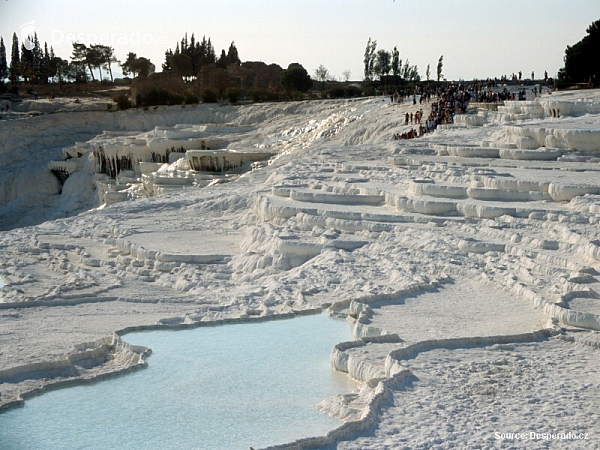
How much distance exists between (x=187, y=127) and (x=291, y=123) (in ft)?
10.7

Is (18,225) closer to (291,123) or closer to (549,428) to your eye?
(291,123)

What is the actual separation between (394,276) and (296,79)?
2535 cm

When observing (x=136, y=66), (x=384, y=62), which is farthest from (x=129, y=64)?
(x=384, y=62)

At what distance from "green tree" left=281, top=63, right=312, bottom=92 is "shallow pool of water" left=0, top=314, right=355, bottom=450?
26534 millimetres

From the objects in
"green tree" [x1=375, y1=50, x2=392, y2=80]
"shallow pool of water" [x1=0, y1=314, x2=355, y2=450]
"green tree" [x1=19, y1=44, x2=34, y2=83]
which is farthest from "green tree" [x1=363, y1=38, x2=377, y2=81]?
"shallow pool of water" [x1=0, y1=314, x2=355, y2=450]

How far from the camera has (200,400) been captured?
5.25 m

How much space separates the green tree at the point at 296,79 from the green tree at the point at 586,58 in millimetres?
11420

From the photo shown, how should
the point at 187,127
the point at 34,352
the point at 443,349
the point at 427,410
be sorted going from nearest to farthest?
the point at 427,410, the point at 443,349, the point at 34,352, the point at 187,127

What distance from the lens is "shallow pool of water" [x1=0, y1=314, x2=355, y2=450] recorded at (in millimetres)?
4750

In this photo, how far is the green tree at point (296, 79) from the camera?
3244cm

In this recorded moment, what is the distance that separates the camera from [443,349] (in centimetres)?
571

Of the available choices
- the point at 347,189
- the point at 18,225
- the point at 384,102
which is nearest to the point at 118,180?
the point at 18,225

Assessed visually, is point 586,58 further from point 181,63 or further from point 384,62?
point 181,63

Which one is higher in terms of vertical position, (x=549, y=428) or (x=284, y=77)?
(x=284, y=77)
